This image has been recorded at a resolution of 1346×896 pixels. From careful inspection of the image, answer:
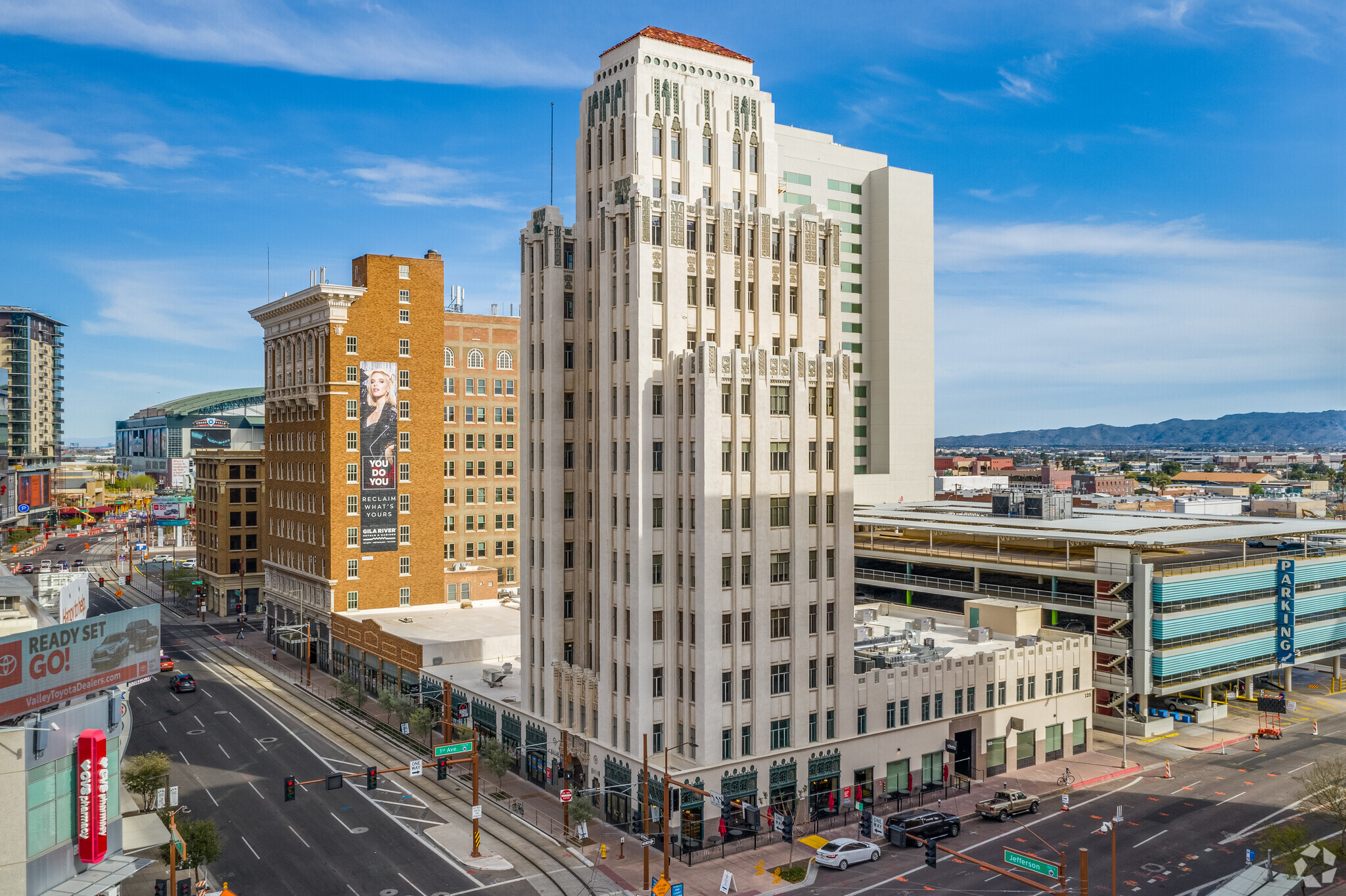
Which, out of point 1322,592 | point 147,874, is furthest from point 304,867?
point 1322,592

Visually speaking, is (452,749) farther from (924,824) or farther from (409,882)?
(924,824)

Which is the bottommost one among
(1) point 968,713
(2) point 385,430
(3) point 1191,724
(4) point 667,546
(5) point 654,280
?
(3) point 1191,724

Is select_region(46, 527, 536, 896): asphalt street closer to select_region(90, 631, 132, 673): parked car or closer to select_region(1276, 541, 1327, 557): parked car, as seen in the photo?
select_region(90, 631, 132, 673): parked car

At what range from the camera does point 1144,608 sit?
75.5m

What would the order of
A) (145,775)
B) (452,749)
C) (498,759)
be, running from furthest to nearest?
1. (498,759)
2. (145,775)
3. (452,749)

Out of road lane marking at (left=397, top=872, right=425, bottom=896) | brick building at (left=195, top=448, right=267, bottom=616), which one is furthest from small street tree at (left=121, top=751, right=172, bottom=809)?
brick building at (left=195, top=448, right=267, bottom=616)

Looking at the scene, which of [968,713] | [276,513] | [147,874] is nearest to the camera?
[147,874]

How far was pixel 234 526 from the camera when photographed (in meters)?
142

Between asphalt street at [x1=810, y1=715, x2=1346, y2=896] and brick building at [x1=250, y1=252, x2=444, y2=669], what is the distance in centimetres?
6863

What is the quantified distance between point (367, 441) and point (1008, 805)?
255 ft

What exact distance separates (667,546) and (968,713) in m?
25.7

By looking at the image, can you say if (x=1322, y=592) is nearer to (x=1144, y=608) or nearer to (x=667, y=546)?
(x=1144, y=608)

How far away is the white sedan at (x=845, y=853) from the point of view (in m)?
52.9

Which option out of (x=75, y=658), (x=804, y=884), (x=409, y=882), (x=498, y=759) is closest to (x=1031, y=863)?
(x=804, y=884)
